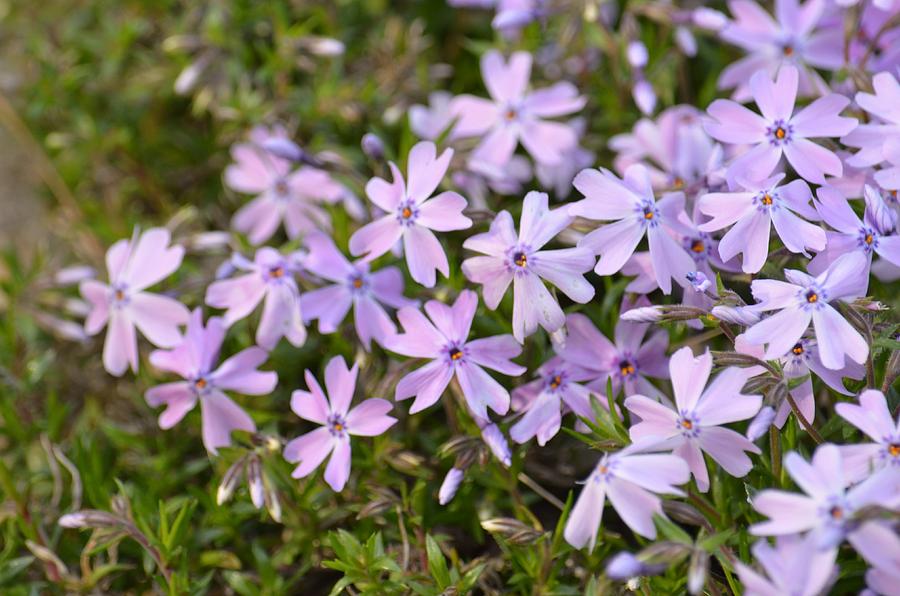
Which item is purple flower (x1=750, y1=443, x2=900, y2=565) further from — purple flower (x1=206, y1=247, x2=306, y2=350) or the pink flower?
purple flower (x1=206, y1=247, x2=306, y2=350)

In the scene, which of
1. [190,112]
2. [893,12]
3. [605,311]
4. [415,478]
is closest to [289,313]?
[415,478]

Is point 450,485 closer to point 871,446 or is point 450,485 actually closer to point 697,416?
point 697,416

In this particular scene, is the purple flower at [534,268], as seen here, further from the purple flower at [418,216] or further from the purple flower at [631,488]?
the purple flower at [631,488]

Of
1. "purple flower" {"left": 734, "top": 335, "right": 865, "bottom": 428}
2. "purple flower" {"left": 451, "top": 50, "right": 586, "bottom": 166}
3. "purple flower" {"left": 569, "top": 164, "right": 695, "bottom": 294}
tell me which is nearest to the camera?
"purple flower" {"left": 734, "top": 335, "right": 865, "bottom": 428}

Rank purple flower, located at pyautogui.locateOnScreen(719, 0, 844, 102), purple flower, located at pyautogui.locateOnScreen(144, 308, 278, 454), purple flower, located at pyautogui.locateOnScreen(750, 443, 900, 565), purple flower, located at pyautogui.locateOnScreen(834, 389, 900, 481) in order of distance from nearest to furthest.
Result: purple flower, located at pyautogui.locateOnScreen(750, 443, 900, 565) → purple flower, located at pyautogui.locateOnScreen(834, 389, 900, 481) → purple flower, located at pyautogui.locateOnScreen(144, 308, 278, 454) → purple flower, located at pyautogui.locateOnScreen(719, 0, 844, 102)

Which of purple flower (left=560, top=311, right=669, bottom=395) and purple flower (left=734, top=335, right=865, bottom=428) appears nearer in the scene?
purple flower (left=734, top=335, right=865, bottom=428)

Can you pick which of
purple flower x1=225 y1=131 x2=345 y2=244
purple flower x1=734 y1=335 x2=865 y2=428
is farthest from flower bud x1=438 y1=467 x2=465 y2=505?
purple flower x1=225 y1=131 x2=345 y2=244

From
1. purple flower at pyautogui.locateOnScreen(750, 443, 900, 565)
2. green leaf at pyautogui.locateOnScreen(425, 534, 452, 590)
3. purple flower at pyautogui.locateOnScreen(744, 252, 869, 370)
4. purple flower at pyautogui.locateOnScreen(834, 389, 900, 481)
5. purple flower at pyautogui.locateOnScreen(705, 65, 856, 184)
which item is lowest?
green leaf at pyautogui.locateOnScreen(425, 534, 452, 590)
